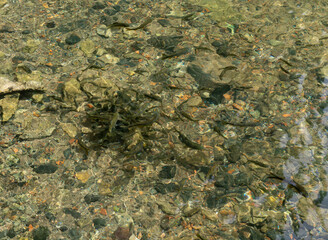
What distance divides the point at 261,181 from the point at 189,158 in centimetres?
62

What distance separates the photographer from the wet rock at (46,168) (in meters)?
3.10

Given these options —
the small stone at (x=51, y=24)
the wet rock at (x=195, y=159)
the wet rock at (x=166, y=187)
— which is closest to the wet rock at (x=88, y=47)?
the small stone at (x=51, y=24)

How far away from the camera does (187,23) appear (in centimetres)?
455

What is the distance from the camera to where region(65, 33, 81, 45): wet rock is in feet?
13.7

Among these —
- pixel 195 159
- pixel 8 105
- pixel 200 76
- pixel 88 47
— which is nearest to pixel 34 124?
pixel 8 105

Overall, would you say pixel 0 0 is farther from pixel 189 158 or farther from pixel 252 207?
pixel 252 207

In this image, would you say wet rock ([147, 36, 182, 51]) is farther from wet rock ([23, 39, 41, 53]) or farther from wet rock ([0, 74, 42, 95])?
wet rock ([0, 74, 42, 95])

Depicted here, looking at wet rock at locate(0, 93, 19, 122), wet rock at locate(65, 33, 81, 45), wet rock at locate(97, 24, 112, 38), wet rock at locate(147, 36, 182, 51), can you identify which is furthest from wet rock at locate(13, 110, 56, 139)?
wet rock at locate(147, 36, 182, 51)

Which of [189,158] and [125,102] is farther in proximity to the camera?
[125,102]

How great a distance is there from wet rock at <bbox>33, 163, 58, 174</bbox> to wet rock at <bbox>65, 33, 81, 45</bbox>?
5.20 feet

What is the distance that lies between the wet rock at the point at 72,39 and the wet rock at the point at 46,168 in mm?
1584

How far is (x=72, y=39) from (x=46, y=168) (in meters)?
1.68

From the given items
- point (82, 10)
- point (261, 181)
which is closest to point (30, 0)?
point (82, 10)

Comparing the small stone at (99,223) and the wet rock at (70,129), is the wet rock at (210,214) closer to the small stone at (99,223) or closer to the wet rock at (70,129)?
the small stone at (99,223)
